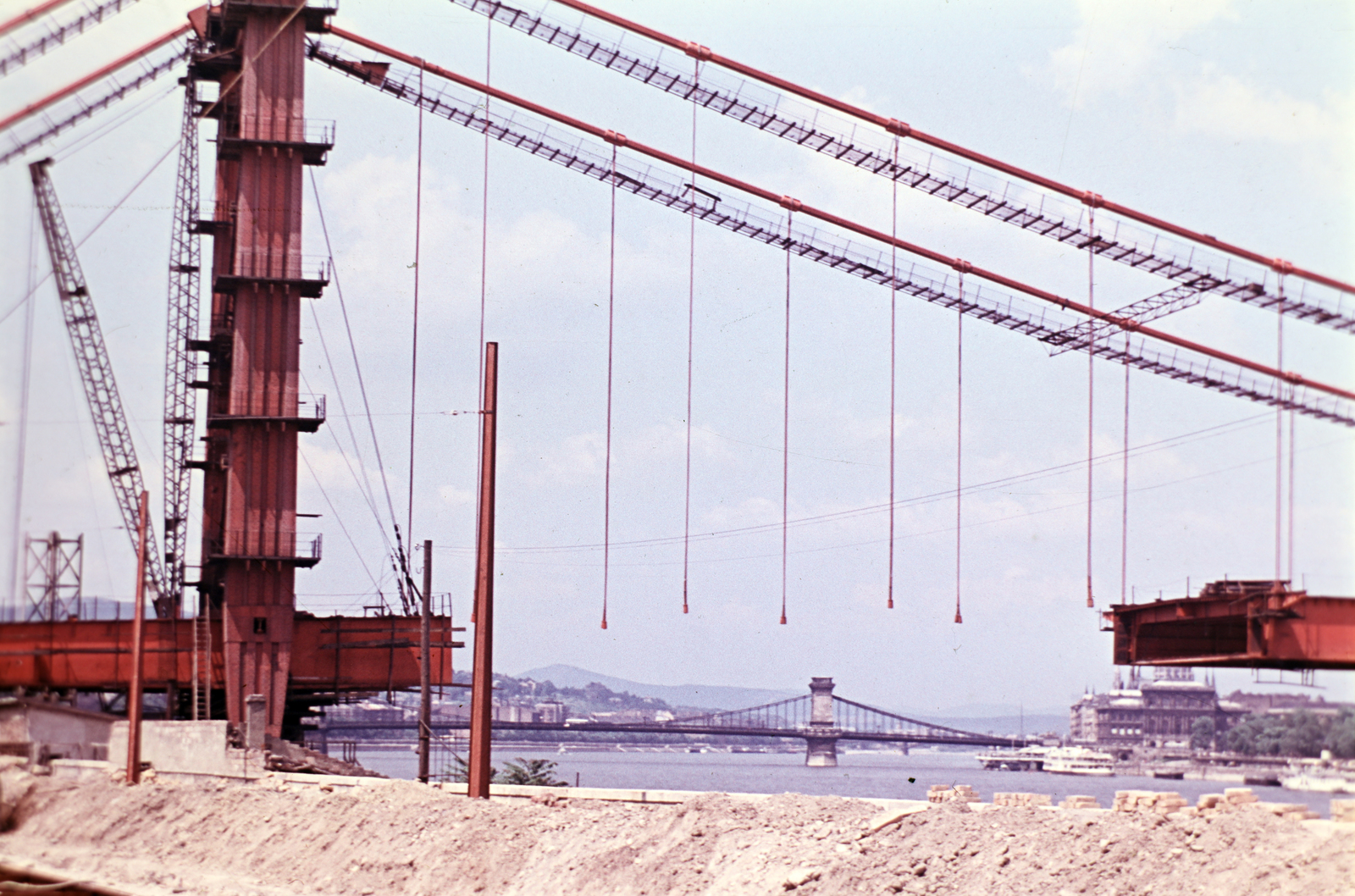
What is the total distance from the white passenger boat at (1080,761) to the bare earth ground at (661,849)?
459 ft

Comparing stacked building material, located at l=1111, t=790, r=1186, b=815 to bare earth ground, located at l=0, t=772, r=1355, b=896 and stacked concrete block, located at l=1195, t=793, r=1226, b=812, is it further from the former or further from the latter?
bare earth ground, located at l=0, t=772, r=1355, b=896

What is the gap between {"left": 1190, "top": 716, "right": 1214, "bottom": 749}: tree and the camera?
4926 inches

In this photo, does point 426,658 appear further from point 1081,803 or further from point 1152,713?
point 1152,713

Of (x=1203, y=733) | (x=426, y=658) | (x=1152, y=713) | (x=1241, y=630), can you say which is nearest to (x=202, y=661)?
(x=426, y=658)

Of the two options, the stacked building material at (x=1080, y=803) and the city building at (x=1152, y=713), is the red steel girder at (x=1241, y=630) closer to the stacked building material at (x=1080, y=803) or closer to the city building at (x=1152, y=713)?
the stacked building material at (x=1080, y=803)

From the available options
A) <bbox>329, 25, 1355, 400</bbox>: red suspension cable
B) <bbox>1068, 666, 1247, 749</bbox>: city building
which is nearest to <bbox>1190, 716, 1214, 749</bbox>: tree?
<bbox>1068, 666, 1247, 749</bbox>: city building

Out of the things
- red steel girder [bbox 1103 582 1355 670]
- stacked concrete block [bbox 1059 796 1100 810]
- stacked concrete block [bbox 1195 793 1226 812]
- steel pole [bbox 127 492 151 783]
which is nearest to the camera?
stacked concrete block [bbox 1195 793 1226 812]

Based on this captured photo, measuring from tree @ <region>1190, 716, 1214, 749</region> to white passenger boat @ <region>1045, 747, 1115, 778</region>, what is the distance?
29922 millimetres

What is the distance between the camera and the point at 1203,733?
125 m

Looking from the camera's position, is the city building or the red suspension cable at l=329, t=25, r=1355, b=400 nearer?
the red suspension cable at l=329, t=25, r=1355, b=400

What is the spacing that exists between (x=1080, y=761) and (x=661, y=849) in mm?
154873

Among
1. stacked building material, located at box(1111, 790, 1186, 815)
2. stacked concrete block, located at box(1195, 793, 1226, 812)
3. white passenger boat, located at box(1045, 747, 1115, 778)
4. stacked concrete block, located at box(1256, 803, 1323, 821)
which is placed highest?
stacked concrete block, located at box(1256, 803, 1323, 821)

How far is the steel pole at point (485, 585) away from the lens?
28062mm

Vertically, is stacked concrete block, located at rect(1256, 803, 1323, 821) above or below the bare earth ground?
above
